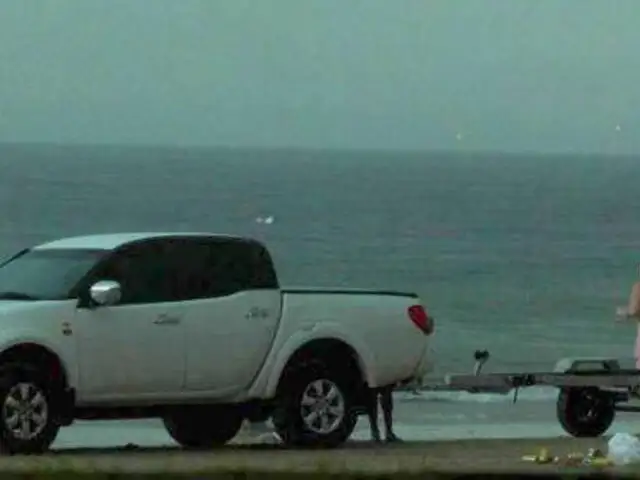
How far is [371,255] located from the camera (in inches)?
3172

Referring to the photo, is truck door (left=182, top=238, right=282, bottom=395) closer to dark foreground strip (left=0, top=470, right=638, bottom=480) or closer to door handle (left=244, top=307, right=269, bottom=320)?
door handle (left=244, top=307, right=269, bottom=320)

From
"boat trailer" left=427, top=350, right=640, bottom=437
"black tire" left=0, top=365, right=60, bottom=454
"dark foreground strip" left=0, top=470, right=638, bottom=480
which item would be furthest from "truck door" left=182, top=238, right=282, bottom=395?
"dark foreground strip" left=0, top=470, right=638, bottom=480

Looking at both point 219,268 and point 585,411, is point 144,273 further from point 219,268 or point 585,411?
point 585,411

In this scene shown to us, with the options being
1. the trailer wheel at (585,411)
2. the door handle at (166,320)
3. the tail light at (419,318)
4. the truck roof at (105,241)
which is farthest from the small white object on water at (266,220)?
the door handle at (166,320)

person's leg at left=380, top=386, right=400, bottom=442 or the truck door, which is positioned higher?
the truck door

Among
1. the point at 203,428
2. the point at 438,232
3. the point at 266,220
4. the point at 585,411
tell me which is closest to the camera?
the point at 203,428

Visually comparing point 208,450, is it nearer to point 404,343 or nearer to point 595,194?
point 404,343

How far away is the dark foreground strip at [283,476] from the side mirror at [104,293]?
5.24m

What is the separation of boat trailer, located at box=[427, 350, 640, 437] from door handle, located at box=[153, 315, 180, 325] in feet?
9.18

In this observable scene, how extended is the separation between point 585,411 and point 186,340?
480 centimetres

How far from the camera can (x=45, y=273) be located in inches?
677

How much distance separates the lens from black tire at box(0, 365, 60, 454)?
16266 mm

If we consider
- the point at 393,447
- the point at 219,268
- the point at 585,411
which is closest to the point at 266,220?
the point at 585,411

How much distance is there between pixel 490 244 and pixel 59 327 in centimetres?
7532
